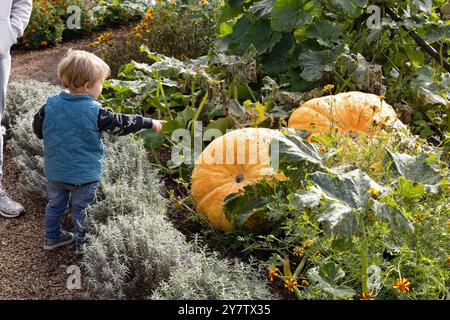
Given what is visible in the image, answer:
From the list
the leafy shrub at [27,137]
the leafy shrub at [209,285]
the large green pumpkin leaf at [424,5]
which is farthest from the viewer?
the large green pumpkin leaf at [424,5]

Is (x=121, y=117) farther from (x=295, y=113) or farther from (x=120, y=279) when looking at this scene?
(x=295, y=113)

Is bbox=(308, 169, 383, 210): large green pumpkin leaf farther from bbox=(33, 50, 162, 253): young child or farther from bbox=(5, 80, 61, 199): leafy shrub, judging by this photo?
bbox=(5, 80, 61, 199): leafy shrub

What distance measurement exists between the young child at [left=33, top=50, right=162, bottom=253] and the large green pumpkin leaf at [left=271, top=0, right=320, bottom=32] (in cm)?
132

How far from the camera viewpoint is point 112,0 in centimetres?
763

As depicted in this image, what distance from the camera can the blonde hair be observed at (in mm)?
3078

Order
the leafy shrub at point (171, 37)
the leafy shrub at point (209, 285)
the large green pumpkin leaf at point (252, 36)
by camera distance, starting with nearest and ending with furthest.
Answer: the leafy shrub at point (209, 285)
the large green pumpkin leaf at point (252, 36)
the leafy shrub at point (171, 37)

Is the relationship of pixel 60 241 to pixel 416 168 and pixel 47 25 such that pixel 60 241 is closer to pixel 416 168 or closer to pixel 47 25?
pixel 416 168

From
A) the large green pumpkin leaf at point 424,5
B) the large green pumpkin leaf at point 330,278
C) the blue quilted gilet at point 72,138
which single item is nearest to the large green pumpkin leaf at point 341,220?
the large green pumpkin leaf at point 330,278

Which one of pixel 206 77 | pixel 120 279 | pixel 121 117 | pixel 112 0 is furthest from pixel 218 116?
pixel 112 0

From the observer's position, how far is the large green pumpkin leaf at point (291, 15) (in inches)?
164

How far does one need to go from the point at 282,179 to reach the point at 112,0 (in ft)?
16.8

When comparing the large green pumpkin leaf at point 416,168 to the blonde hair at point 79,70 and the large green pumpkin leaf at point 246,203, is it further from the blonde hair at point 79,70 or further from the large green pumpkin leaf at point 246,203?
the blonde hair at point 79,70

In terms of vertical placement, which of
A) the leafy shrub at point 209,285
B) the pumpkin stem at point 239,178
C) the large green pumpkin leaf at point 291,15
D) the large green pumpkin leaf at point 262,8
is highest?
the large green pumpkin leaf at point 291,15

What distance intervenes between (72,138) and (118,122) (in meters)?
0.23
